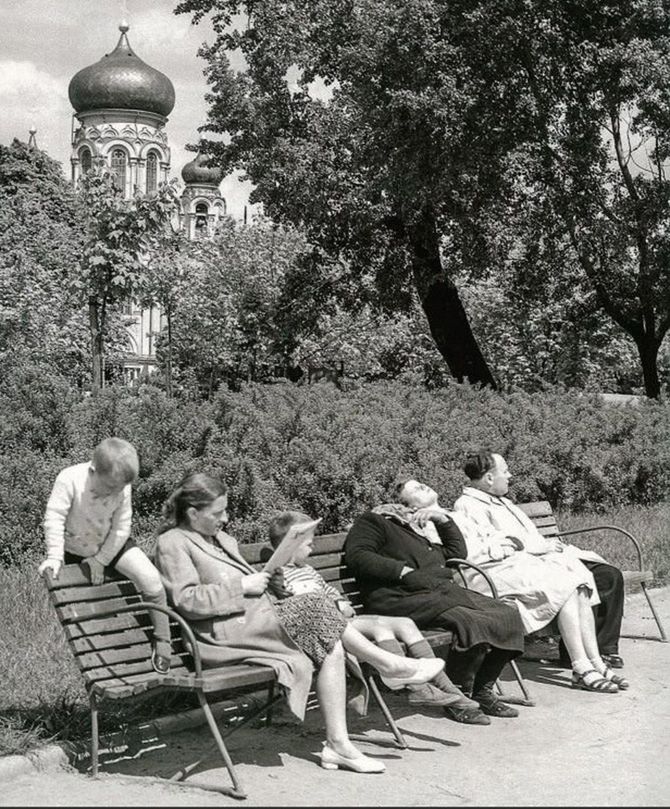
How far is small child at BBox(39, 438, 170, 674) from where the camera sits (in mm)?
5855

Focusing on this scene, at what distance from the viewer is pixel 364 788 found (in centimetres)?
537

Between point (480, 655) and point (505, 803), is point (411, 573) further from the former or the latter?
point (505, 803)

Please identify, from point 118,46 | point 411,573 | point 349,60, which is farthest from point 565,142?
point 118,46

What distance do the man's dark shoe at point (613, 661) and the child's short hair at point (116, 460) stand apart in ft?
12.1

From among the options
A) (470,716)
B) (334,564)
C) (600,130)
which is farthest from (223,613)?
(600,130)

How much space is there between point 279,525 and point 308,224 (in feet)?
56.3

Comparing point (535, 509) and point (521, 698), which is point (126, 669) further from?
point (535, 509)

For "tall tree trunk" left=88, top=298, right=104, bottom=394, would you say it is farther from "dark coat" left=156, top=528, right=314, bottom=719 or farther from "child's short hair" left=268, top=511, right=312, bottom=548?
"dark coat" left=156, top=528, right=314, bottom=719

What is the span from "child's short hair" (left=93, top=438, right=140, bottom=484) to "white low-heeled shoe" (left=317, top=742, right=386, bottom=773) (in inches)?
62.3

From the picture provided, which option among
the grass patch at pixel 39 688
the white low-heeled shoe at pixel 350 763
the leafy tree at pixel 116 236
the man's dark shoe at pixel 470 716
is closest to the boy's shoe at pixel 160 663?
the grass patch at pixel 39 688

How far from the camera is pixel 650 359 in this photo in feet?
82.6

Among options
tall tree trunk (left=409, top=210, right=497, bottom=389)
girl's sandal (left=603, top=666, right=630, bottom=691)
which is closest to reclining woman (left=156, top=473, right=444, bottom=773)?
girl's sandal (left=603, top=666, right=630, bottom=691)

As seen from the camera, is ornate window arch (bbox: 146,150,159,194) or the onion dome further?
the onion dome

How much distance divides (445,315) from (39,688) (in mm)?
18150
